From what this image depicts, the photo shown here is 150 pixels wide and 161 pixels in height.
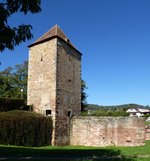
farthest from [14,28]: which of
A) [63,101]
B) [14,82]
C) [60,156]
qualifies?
[14,82]

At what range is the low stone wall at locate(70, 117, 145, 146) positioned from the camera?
1099 inches

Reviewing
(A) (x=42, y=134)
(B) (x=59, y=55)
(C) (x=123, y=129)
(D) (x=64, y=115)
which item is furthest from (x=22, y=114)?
(C) (x=123, y=129)

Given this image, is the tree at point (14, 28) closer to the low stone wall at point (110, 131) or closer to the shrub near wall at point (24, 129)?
the shrub near wall at point (24, 129)

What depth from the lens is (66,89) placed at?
29.9 m

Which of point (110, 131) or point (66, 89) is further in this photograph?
point (66, 89)

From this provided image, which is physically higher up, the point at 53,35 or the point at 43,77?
the point at 53,35

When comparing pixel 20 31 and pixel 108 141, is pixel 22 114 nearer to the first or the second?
pixel 108 141

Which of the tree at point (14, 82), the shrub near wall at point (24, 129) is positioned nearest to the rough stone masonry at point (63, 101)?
the shrub near wall at point (24, 129)

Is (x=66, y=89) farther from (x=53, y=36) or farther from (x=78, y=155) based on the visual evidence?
(x=78, y=155)

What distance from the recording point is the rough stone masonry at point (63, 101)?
91.9ft

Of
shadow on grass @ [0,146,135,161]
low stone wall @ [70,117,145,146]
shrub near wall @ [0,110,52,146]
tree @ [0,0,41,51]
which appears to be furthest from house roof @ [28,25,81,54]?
tree @ [0,0,41,51]

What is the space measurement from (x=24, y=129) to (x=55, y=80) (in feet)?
17.6

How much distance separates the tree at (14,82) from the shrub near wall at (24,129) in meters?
22.4

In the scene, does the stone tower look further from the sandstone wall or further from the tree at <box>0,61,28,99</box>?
the tree at <box>0,61,28,99</box>
